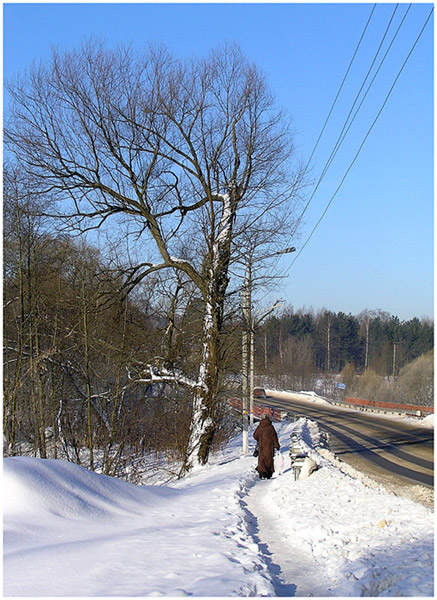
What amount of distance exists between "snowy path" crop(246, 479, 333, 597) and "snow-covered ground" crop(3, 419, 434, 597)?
18 mm

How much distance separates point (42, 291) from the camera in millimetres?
20859

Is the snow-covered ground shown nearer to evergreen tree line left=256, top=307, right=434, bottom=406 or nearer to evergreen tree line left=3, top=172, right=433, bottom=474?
evergreen tree line left=3, top=172, right=433, bottom=474

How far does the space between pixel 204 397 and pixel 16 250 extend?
798 centimetres

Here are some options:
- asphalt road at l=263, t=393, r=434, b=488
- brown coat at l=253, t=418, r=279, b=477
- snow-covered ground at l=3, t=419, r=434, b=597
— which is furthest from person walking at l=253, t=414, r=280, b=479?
snow-covered ground at l=3, t=419, r=434, b=597

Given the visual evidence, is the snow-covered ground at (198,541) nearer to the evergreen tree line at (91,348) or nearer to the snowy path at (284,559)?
the snowy path at (284,559)

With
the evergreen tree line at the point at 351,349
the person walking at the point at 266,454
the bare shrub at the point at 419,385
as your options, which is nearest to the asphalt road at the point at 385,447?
the person walking at the point at 266,454

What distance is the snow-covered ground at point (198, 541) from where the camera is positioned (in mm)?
6219

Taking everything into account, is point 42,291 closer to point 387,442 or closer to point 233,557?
point 233,557

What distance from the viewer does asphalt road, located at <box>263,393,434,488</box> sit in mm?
18844

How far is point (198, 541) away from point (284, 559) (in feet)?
3.74

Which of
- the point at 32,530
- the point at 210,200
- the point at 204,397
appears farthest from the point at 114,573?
the point at 210,200

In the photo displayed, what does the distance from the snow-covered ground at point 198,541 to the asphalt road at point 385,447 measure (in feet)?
23.8

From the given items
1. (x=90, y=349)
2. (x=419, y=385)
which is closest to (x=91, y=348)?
(x=90, y=349)

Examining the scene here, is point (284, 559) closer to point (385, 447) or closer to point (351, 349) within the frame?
point (385, 447)
